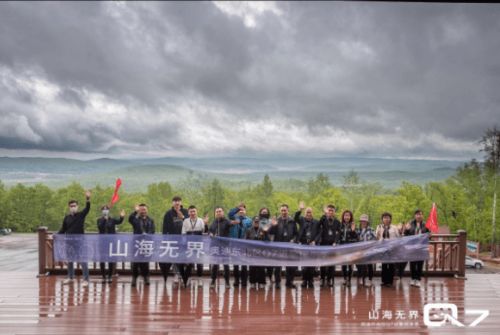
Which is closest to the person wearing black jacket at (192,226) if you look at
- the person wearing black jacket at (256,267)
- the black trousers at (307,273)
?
the person wearing black jacket at (256,267)

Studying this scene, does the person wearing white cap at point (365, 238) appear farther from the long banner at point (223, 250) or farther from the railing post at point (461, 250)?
the railing post at point (461, 250)

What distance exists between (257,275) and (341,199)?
42428 millimetres

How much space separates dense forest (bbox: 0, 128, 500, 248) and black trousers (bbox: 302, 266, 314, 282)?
3386 cm

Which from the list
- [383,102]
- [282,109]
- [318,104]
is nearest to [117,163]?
[282,109]

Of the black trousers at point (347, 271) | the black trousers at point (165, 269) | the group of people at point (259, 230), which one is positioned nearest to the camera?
the group of people at point (259, 230)

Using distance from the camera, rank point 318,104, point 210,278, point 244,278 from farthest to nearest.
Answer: point 318,104
point 210,278
point 244,278

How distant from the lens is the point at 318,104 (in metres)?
140

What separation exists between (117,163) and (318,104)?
320 ft

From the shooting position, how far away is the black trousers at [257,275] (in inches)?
277

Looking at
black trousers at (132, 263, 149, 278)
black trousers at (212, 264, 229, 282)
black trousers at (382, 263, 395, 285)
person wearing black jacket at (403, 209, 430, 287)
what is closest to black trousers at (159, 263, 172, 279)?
black trousers at (132, 263, 149, 278)

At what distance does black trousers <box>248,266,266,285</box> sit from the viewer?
7.04 meters

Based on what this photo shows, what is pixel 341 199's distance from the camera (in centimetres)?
4831

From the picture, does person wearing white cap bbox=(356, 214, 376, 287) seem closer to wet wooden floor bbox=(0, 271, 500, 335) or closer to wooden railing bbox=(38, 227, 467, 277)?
wet wooden floor bbox=(0, 271, 500, 335)

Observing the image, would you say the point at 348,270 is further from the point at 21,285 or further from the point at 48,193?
the point at 48,193
